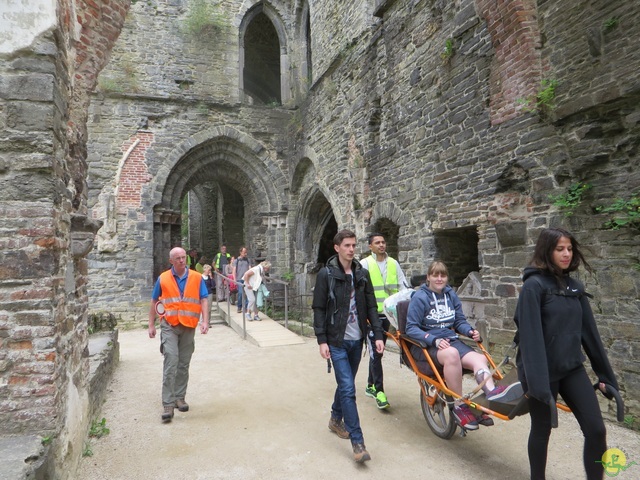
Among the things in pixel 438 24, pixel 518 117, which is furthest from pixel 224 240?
pixel 518 117

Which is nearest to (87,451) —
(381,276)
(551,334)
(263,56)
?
(381,276)

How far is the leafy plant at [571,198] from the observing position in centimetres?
404

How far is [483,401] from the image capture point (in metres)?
2.69

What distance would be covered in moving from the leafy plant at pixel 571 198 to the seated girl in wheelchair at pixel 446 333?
5.62 feet

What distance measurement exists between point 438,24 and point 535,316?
208 inches

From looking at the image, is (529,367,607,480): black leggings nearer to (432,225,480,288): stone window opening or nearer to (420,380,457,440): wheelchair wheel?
(420,380,457,440): wheelchair wheel

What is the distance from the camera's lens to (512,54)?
4738 mm

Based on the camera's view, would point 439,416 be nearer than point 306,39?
Yes

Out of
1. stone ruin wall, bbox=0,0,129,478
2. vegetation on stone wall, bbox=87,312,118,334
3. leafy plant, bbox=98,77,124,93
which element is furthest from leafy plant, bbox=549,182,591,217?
leafy plant, bbox=98,77,124,93

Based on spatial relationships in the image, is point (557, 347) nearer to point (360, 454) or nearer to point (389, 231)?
point (360, 454)

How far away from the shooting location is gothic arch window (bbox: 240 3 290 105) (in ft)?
41.5

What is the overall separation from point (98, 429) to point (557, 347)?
3.46 metres

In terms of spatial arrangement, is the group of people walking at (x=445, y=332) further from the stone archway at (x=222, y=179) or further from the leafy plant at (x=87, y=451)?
the stone archway at (x=222, y=179)
